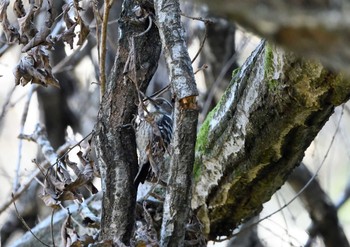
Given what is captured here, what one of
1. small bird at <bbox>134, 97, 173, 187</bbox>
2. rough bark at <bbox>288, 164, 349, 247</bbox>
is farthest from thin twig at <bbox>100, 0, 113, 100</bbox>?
rough bark at <bbox>288, 164, 349, 247</bbox>

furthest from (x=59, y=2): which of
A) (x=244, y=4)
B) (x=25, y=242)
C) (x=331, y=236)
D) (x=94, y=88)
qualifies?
(x=244, y=4)

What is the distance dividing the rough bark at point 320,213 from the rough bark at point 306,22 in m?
3.07

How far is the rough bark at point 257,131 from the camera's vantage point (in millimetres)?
1799

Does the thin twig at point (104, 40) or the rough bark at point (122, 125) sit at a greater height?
the thin twig at point (104, 40)

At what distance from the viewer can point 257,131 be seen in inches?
80.1

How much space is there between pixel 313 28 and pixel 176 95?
114 cm

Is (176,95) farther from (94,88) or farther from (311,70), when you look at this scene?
(94,88)

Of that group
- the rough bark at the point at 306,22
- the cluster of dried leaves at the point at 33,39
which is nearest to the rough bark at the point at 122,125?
the cluster of dried leaves at the point at 33,39

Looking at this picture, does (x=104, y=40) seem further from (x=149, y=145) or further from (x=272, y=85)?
(x=272, y=85)

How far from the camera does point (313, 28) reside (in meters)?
0.48

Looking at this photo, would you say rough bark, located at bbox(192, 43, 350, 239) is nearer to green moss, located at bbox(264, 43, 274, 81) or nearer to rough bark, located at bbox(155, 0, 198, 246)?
green moss, located at bbox(264, 43, 274, 81)

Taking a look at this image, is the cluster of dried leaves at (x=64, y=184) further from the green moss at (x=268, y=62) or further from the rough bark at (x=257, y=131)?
the green moss at (x=268, y=62)

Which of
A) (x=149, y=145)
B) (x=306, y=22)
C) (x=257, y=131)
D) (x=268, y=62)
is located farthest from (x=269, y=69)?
(x=306, y=22)

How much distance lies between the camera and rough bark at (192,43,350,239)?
5.90 feet
